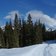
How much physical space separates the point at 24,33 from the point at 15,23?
613 cm

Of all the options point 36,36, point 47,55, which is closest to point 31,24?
point 36,36

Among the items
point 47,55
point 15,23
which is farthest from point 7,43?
point 47,55

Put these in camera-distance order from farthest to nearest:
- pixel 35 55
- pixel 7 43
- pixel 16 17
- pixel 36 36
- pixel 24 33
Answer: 1. pixel 16 17
2. pixel 24 33
3. pixel 36 36
4. pixel 7 43
5. pixel 35 55

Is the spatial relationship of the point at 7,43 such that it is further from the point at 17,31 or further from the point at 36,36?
the point at 36,36

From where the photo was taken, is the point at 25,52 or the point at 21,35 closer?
the point at 25,52

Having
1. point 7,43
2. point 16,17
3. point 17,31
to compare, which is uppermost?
point 16,17

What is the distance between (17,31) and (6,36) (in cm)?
514

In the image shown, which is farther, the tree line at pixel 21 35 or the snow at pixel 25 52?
the tree line at pixel 21 35

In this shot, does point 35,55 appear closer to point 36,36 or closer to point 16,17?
point 36,36

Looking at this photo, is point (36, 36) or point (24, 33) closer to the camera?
point (36, 36)

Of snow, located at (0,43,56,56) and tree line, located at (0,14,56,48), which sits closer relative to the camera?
snow, located at (0,43,56,56)

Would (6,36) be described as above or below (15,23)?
below

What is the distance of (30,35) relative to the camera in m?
85.0

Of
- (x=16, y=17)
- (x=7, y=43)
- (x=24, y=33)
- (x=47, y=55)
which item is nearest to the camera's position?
(x=47, y=55)
